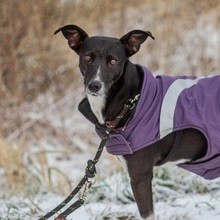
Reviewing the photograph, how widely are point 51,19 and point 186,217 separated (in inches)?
208

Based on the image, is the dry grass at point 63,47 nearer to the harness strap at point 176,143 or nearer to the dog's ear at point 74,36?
the dog's ear at point 74,36

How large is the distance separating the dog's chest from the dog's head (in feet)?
0.54

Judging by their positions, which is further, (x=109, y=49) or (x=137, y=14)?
(x=137, y=14)

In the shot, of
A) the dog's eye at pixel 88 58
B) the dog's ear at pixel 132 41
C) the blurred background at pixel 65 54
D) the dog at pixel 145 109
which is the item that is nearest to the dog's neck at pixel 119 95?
the dog at pixel 145 109

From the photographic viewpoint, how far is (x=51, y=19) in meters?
8.61

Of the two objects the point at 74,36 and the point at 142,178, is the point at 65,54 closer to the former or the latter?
the point at 74,36

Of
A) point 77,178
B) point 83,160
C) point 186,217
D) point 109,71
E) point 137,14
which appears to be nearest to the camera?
point 109,71

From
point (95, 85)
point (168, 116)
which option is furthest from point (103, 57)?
point (168, 116)

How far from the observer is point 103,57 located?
11.3 ft

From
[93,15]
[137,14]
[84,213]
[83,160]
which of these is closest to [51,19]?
[93,15]

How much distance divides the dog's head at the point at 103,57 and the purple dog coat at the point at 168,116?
213 mm

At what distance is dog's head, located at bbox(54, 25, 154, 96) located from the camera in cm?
336

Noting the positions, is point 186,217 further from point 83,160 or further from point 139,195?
point 83,160

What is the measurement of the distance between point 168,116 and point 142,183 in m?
0.50
